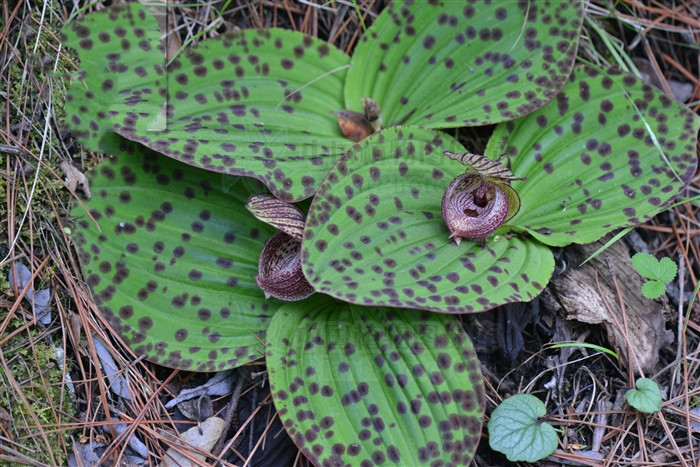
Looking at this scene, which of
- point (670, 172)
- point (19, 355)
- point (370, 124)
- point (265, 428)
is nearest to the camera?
point (19, 355)

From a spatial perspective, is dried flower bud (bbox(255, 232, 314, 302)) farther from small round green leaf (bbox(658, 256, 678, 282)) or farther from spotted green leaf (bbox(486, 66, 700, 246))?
small round green leaf (bbox(658, 256, 678, 282))

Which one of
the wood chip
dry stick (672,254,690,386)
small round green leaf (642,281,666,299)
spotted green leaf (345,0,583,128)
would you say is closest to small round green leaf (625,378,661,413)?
dry stick (672,254,690,386)

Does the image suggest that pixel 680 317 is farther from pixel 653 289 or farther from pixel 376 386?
pixel 376 386

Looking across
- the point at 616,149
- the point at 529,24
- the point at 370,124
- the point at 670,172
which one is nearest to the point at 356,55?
the point at 370,124

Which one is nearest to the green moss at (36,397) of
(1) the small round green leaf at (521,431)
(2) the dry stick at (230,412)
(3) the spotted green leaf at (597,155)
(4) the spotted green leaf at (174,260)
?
(4) the spotted green leaf at (174,260)

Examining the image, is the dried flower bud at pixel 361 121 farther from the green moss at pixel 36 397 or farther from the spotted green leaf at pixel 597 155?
the green moss at pixel 36 397

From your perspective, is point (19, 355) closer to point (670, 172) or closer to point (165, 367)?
point (165, 367)

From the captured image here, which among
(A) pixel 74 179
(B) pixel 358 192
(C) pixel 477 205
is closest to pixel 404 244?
(B) pixel 358 192
